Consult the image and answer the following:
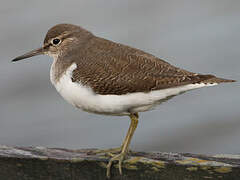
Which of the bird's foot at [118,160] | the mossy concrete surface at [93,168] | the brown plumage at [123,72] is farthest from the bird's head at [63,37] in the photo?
the mossy concrete surface at [93,168]

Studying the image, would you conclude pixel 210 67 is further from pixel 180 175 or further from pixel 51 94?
pixel 180 175

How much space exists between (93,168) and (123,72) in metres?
1.01

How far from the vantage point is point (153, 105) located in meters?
4.56

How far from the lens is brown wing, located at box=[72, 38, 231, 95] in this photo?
444 centimetres

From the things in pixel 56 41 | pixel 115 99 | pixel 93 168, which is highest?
pixel 56 41

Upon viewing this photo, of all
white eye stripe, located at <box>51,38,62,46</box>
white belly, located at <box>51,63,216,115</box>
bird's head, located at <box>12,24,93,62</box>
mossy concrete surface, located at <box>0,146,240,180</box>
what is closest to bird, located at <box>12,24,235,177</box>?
white belly, located at <box>51,63,216,115</box>

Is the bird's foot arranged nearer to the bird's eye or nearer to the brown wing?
the brown wing

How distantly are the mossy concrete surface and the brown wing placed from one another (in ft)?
2.57

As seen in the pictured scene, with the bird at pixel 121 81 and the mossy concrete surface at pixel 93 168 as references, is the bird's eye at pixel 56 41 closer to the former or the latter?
the bird at pixel 121 81

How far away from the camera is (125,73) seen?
4488mm

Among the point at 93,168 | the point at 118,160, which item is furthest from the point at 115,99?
the point at 93,168

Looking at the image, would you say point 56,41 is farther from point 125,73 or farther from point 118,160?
point 118,160

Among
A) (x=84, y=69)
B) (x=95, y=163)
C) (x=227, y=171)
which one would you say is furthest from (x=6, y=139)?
(x=227, y=171)

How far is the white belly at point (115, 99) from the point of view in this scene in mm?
4418
